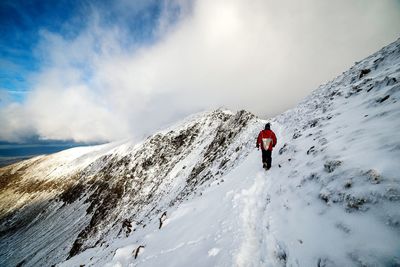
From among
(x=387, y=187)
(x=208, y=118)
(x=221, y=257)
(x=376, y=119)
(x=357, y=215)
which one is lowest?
(x=221, y=257)

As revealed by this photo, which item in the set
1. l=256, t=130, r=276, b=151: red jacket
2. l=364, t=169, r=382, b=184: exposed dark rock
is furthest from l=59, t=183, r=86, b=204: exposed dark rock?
l=364, t=169, r=382, b=184: exposed dark rock

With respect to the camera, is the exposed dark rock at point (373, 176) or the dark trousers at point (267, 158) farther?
the dark trousers at point (267, 158)

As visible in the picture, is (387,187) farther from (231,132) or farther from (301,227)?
(231,132)

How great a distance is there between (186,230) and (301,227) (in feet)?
16.2

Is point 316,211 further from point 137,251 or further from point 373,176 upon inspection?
point 137,251

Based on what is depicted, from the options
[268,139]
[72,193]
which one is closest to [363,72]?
[268,139]

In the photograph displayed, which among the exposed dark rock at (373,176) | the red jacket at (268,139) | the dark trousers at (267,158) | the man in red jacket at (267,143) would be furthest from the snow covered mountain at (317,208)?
the red jacket at (268,139)

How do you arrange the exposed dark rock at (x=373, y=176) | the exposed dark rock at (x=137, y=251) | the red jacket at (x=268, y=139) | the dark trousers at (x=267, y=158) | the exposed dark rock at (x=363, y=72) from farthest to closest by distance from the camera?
the exposed dark rock at (x=363, y=72) → the dark trousers at (x=267, y=158) → the red jacket at (x=268, y=139) → the exposed dark rock at (x=137, y=251) → the exposed dark rock at (x=373, y=176)

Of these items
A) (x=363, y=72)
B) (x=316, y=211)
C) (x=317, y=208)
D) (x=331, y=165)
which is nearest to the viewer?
(x=316, y=211)

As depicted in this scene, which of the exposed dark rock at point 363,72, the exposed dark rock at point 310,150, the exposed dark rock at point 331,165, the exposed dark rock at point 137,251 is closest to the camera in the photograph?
the exposed dark rock at point 331,165

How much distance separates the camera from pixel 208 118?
64.1 m

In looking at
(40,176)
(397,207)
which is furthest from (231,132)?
(40,176)

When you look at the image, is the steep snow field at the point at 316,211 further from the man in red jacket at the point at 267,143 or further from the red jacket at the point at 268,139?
the red jacket at the point at 268,139

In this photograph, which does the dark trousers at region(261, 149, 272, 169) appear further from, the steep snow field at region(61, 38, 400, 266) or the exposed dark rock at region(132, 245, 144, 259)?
the exposed dark rock at region(132, 245, 144, 259)
